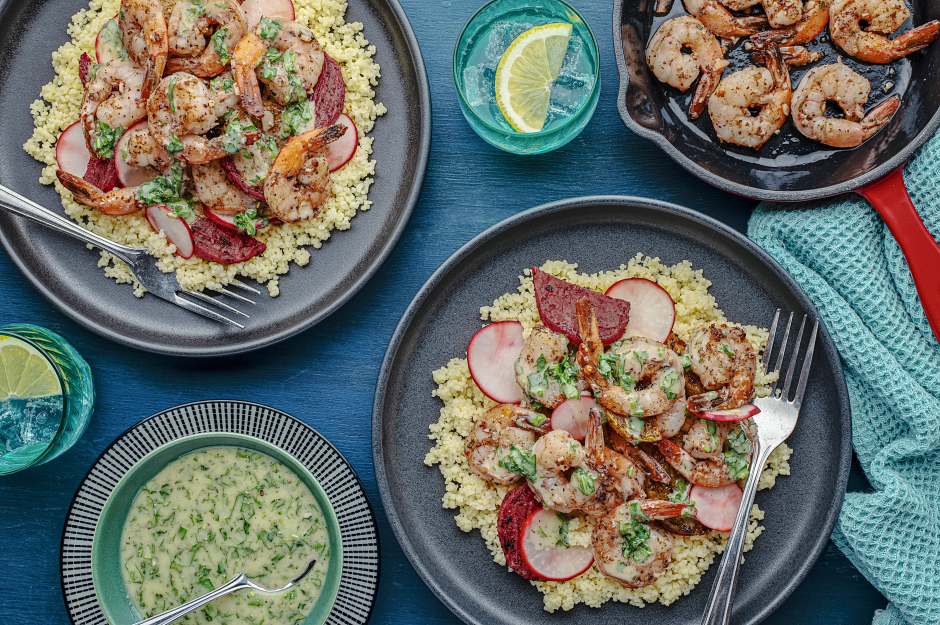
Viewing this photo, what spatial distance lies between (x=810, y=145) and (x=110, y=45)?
8.54 ft

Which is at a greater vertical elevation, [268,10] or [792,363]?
[268,10]

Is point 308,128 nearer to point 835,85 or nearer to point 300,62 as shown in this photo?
point 300,62

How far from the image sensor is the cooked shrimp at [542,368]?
237 centimetres

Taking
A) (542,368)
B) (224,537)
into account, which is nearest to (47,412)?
(224,537)

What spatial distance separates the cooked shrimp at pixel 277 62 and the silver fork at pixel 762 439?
188 cm

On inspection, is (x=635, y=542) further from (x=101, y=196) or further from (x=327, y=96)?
(x=101, y=196)

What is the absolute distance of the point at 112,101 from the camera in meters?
2.42

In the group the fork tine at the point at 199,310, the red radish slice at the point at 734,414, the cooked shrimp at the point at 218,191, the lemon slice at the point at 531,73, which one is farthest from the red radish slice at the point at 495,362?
the cooked shrimp at the point at 218,191

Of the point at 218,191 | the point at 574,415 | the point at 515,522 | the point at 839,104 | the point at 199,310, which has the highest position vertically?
the point at 839,104

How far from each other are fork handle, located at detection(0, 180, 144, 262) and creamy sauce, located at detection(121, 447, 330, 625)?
2.53 feet

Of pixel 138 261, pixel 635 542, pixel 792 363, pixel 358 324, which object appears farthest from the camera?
pixel 358 324

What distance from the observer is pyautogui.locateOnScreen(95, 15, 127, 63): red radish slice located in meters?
2.47

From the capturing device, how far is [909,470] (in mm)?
2514

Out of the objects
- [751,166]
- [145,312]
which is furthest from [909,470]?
[145,312]
